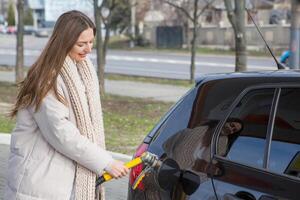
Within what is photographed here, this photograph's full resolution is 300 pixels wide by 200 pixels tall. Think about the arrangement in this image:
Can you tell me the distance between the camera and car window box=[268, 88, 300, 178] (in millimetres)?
2883

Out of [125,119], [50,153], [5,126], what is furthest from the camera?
[125,119]

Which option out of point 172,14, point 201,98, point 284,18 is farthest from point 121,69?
point 284,18

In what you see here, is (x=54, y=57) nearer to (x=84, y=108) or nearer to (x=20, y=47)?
(x=84, y=108)

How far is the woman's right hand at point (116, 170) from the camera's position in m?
3.22

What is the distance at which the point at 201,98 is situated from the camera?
345 cm

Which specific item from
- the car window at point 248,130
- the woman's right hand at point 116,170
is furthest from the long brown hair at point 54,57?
the car window at point 248,130

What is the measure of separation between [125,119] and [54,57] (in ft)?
27.5

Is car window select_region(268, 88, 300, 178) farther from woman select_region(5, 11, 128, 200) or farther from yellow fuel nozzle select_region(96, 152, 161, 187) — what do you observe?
woman select_region(5, 11, 128, 200)

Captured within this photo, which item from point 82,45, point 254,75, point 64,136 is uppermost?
point 82,45

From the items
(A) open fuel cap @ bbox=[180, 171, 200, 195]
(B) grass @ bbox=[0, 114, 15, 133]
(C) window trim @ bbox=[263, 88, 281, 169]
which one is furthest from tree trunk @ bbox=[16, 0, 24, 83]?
(C) window trim @ bbox=[263, 88, 281, 169]

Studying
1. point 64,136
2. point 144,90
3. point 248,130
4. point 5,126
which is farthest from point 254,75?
point 144,90

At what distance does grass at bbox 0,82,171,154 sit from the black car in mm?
Answer: 5041

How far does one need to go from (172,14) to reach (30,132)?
184ft

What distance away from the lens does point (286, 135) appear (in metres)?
2.99
